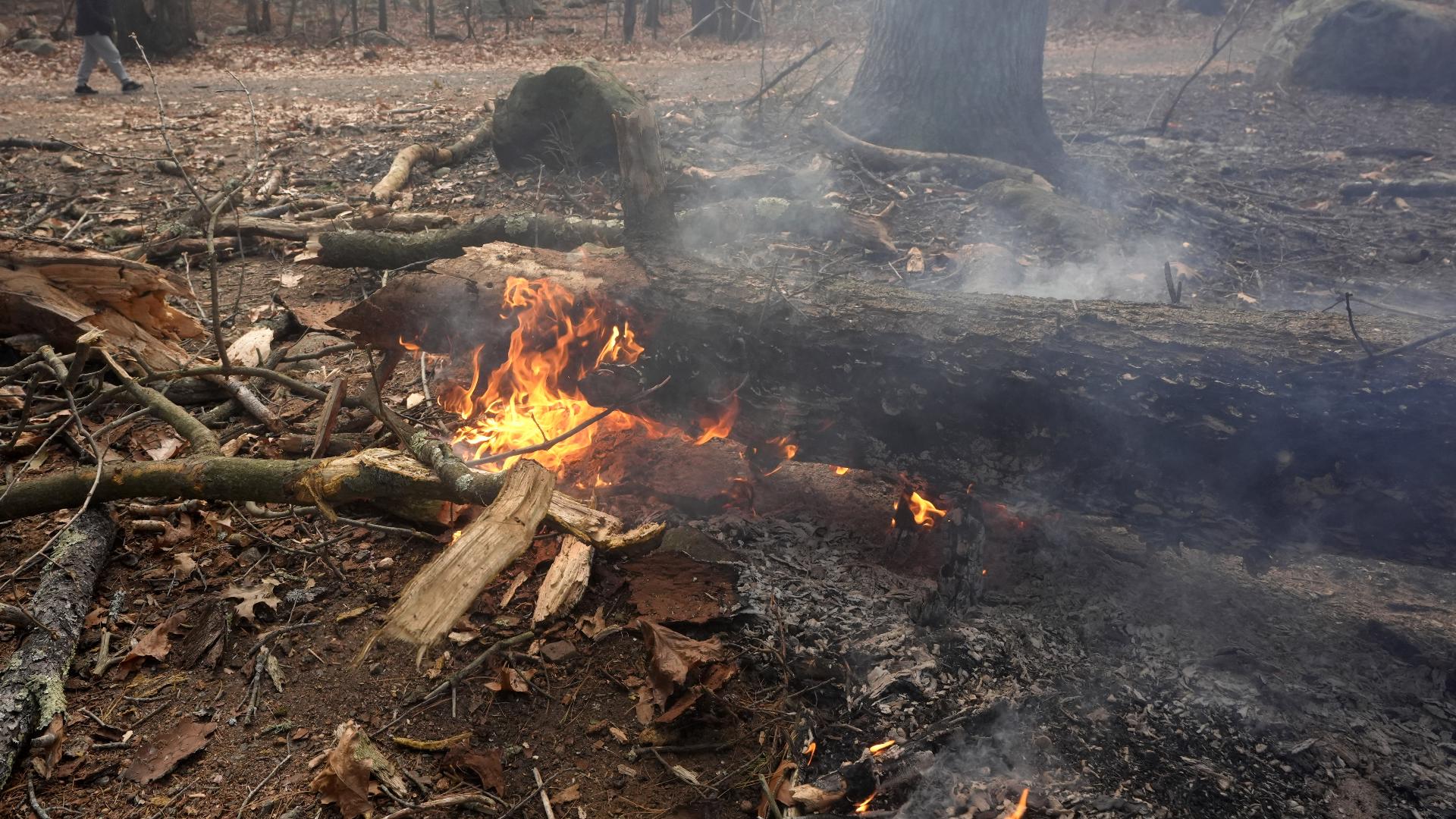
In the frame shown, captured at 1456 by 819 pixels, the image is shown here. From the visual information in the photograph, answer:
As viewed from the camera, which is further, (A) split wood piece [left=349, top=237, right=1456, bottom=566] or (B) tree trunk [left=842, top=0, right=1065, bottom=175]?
(B) tree trunk [left=842, top=0, right=1065, bottom=175]

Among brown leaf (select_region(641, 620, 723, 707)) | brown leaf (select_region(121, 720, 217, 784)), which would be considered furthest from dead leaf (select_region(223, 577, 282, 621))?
brown leaf (select_region(641, 620, 723, 707))

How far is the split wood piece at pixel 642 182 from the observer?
178 inches

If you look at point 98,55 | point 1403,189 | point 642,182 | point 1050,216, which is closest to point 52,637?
point 642,182

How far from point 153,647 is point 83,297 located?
112 inches

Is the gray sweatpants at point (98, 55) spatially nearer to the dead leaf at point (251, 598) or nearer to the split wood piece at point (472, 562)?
the dead leaf at point (251, 598)

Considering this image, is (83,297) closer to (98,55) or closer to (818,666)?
(818,666)

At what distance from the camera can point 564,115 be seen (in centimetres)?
809

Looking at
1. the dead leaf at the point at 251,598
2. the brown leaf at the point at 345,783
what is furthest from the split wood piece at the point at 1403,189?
the dead leaf at the point at 251,598

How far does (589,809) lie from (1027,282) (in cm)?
490

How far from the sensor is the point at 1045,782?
99.9 inches

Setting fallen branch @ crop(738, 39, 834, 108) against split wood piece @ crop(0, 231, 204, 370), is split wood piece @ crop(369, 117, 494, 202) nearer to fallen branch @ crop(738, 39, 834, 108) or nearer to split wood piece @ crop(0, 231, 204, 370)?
split wood piece @ crop(0, 231, 204, 370)

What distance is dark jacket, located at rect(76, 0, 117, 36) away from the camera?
35.1 ft

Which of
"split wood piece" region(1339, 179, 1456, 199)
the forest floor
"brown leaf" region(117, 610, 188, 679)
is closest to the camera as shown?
the forest floor

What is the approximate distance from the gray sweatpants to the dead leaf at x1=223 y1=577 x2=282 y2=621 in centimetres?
1203
